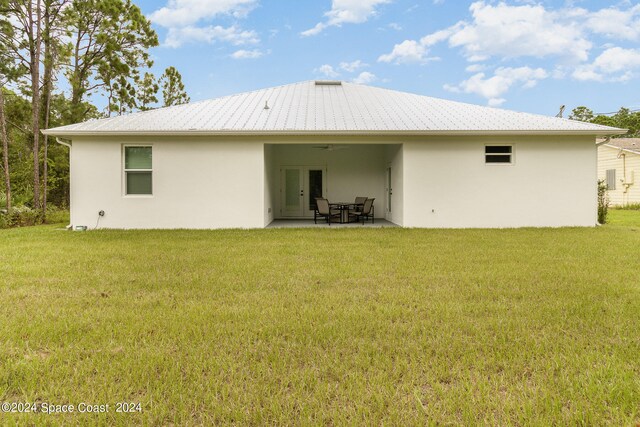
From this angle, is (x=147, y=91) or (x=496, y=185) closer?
(x=496, y=185)

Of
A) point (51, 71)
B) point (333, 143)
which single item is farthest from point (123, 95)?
point (333, 143)

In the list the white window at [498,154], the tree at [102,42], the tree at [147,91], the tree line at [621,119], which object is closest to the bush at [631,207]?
the white window at [498,154]

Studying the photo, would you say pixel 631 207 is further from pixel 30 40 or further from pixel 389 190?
pixel 30 40

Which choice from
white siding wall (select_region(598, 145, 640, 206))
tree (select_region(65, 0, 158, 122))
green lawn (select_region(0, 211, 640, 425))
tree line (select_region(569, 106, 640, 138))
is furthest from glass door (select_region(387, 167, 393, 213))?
tree line (select_region(569, 106, 640, 138))

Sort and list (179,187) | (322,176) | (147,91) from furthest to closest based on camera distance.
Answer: (147,91) < (322,176) < (179,187)

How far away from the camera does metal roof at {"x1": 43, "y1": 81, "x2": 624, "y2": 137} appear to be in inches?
434

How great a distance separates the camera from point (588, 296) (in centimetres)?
436

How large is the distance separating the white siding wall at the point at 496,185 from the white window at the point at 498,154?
0.58ft

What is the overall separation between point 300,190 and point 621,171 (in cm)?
2058

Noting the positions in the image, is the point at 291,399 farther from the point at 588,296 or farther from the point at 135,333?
the point at 588,296

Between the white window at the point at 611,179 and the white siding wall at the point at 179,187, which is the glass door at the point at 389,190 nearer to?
the white siding wall at the point at 179,187

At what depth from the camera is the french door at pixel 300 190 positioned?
1599 cm

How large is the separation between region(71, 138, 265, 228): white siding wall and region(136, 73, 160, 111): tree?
16309 mm

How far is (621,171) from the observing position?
75.9 ft
